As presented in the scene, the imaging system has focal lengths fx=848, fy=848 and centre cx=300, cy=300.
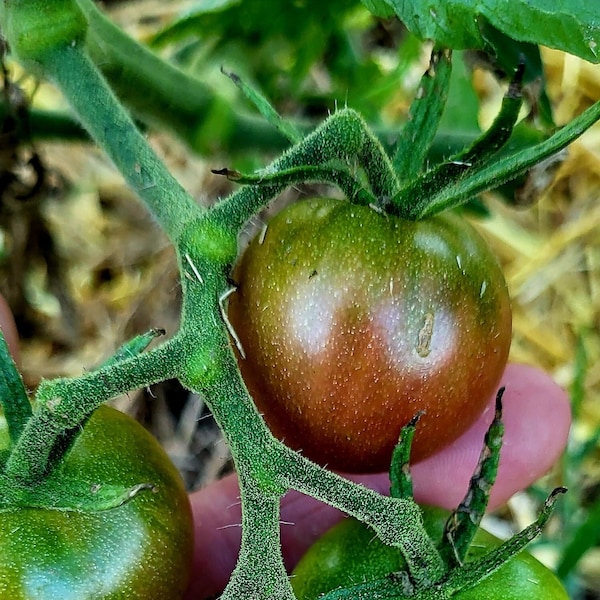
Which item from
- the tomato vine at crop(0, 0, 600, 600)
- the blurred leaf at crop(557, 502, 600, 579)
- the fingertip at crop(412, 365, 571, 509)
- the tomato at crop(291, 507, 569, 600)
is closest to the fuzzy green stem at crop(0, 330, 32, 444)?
the tomato vine at crop(0, 0, 600, 600)

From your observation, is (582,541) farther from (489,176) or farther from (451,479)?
(489,176)

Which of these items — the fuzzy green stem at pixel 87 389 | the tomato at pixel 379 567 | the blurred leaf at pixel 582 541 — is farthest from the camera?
the blurred leaf at pixel 582 541

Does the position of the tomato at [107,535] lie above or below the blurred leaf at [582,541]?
above

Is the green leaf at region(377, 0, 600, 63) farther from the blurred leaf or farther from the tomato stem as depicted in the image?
the blurred leaf

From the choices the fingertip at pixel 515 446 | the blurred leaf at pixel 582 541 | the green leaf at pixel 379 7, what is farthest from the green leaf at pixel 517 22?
the blurred leaf at pixel 582 541

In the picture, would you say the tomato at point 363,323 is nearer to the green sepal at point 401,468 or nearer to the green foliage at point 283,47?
the green sepal at point 401,468

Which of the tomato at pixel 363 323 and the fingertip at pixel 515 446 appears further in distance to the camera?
the fingertip at pixel 515 446
